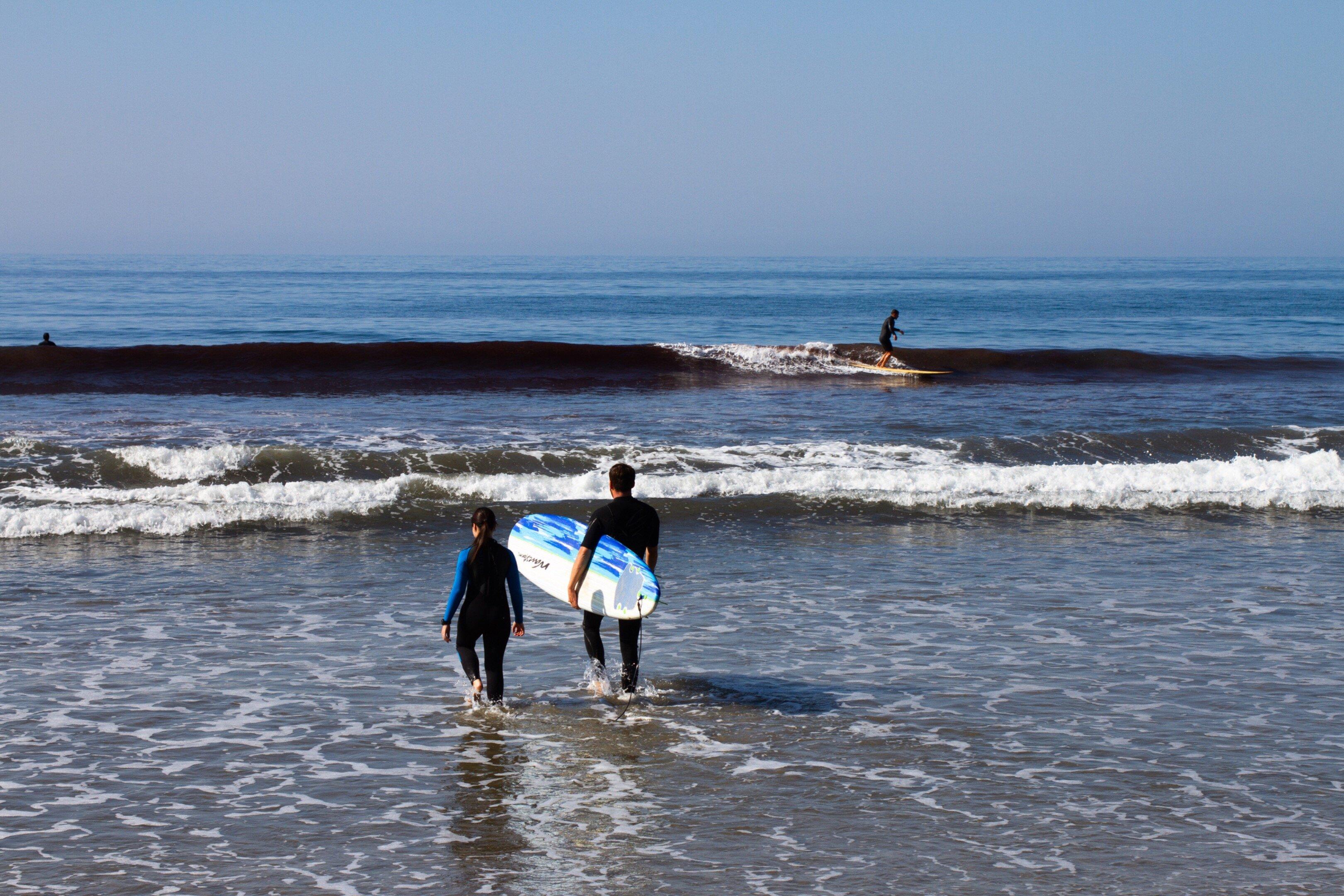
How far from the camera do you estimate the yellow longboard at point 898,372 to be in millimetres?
31000

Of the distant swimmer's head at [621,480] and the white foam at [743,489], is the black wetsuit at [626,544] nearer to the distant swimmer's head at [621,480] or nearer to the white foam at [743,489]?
the distant swimmer's head at [621,480]

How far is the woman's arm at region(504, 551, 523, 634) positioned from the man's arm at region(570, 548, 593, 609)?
1.18 feet

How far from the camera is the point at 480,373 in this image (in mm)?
29953

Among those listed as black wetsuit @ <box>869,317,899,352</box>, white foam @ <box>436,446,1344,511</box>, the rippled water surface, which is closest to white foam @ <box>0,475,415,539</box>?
white foam @ <box>436,446,1344,511</box>

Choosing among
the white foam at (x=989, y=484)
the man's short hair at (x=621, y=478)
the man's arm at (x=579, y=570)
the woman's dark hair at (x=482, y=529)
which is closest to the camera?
the woman's dark hair at (x=482, y=529)

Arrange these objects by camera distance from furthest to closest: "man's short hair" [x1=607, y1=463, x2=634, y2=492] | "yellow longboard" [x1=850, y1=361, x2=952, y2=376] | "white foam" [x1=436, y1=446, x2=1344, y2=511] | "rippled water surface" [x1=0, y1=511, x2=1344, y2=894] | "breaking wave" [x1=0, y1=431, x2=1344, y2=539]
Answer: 1. "yellow longboard" [x1=850, y1=361, x2=952, y2=376]
2. "white foam" [x1=436, y1=446, x2=1344, y2=511]
3. "breaking wave" [x1=0, y1=431, x2=1344, y2=539]
4. "man's short hair" [x1=607, y1=463, x2=634, y2=492]
5. "rippled water surface" [x1=0, y1=511, x2=1344, y2=894]

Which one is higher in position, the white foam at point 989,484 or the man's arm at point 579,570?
the man's arm at point 579,570

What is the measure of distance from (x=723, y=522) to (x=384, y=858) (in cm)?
902

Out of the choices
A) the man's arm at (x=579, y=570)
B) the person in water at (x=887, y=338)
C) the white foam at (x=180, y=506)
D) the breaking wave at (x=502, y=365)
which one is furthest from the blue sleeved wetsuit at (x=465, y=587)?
the person in water at (x=887, y=338)

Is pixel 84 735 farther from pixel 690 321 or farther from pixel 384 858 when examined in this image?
pixel 690 321

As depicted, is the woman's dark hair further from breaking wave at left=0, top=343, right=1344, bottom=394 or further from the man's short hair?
breaking wave at left=0, top=343, right=1344, bottom=394

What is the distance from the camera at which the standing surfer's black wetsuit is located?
7.31 meters

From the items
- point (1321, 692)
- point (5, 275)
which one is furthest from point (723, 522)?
point (5, 275)

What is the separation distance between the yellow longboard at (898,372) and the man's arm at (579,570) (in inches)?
962
